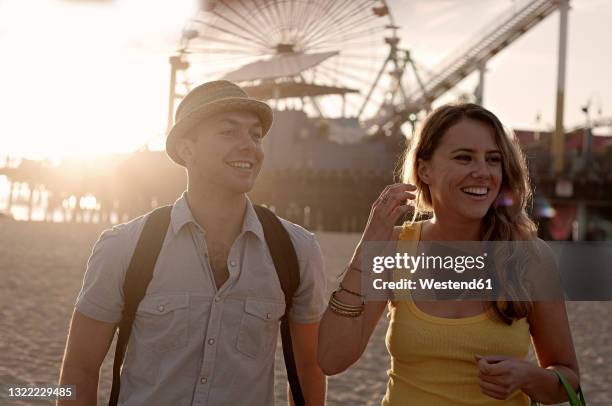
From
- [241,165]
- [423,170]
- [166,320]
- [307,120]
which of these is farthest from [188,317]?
[307,120]

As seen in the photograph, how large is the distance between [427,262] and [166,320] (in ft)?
3.41

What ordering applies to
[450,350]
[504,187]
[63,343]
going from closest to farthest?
[450,350] < [504,187] < [63,343]

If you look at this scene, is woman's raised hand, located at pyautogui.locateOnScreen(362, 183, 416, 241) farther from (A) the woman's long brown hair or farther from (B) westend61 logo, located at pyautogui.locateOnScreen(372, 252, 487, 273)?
(A) the woman's long brown hair

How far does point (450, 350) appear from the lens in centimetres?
267

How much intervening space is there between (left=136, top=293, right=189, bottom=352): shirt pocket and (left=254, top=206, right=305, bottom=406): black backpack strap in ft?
1.34

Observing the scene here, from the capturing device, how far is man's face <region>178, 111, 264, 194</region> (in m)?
3.06

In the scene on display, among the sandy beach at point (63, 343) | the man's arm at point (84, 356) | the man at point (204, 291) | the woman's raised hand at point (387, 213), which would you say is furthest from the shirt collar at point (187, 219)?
the sandy beach at point (63, 343)

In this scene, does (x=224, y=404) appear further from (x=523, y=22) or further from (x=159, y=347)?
(x=523, y=22)

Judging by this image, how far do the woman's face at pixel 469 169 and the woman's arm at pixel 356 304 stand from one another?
0.50 feet

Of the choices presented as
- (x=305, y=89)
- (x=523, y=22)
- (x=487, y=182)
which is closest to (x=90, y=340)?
(x=487, y=182)

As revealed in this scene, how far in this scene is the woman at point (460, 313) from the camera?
2656 millimetres

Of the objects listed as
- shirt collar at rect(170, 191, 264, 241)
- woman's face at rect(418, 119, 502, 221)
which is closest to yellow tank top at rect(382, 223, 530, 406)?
woman's face at rect(418, 119, 502, 221)

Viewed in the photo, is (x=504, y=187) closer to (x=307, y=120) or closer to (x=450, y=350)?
(x=450, y=350)

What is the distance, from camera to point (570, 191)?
42438 millimetres
